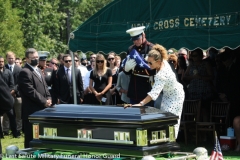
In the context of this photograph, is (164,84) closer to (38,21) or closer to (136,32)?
(136,32)

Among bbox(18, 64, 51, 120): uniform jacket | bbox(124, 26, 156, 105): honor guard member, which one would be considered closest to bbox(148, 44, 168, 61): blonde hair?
bbox(124, 26, 156, 105): honor guard member

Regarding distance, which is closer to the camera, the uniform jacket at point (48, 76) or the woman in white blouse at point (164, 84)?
the woman in white blouse at point (164, 84)

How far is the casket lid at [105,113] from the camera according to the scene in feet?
27.1

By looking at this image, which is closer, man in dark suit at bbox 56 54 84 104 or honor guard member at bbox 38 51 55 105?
honor guard member at bbox 38 51 55 105

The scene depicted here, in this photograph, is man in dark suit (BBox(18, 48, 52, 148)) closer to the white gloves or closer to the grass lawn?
the grass lawn

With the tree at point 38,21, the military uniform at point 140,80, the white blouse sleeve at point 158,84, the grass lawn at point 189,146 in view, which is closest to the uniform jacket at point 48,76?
the grass lawn at point 189,146

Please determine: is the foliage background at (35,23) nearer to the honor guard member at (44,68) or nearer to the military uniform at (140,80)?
the honor guard member at (44,68)

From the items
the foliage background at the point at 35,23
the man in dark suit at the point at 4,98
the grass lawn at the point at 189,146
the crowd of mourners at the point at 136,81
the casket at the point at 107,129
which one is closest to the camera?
the man in dark suit at the point at 4,98

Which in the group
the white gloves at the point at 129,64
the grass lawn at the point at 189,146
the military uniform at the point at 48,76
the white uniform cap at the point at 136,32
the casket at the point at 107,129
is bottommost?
the grass lawn at the point at 189,146

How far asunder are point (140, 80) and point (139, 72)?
0.16 m

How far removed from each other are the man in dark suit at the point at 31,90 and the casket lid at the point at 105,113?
0.74 meters

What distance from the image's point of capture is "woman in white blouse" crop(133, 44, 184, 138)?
344 inches

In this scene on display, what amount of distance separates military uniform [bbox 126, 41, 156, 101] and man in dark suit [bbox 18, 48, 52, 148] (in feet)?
5.20

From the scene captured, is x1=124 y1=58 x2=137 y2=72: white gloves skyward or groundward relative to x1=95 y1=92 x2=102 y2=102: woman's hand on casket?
skyward
